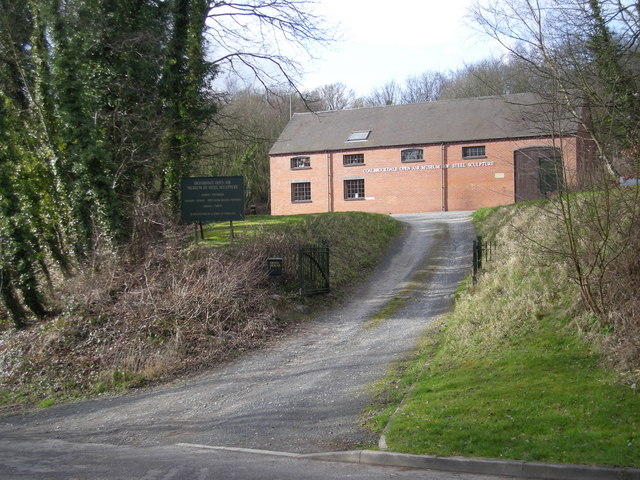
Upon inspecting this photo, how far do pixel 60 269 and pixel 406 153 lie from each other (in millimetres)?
28229

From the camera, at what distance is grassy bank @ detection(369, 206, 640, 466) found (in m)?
6.51

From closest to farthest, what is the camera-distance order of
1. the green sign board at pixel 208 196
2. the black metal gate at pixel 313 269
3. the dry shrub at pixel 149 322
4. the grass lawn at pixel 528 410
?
the grass lawn at pixel 528 410 < the dry shrub at pixel 149 322 < the black metal gate at pixel 313 269 < the green sign board at pixel 208 196

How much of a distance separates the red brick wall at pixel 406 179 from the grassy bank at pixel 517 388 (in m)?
27.3

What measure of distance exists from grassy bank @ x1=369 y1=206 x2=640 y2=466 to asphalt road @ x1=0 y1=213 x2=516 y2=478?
0.64 m

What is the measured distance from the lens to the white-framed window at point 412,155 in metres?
40.7

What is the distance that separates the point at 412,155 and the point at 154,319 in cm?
2995

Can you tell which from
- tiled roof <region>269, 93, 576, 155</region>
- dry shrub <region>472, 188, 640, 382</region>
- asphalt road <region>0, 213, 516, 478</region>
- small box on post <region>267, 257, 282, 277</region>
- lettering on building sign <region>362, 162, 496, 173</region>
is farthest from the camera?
tiled roof <region>269, 93, 576, 155</region>

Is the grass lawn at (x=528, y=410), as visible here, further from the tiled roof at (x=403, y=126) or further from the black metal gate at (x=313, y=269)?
the tiled roof at (x=403, y=126)

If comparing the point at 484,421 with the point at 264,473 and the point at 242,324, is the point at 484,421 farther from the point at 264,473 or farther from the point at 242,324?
the point at 242,324

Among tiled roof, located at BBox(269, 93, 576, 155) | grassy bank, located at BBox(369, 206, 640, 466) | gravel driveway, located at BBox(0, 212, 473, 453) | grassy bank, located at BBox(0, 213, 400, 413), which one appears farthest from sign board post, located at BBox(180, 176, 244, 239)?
tiled roof, located at BBox(269, 93, 576, 155)

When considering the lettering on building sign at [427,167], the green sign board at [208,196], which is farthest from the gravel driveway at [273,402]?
the lettering on building sign at [427,167]

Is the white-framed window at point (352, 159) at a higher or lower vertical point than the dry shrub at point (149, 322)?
higher

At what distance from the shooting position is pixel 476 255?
623 inches

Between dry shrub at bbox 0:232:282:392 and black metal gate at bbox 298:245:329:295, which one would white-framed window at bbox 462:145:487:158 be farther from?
dry shrub at bbox 0:232:282:392
